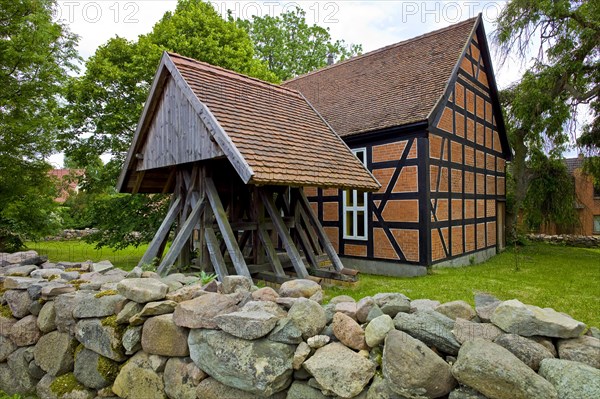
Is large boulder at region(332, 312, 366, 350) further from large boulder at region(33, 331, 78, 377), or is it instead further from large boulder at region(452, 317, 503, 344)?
large boulder at region(33, 331, 78, 377)

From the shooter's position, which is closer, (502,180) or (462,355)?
(462,355)

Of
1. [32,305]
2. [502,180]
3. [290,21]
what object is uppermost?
[290,21]

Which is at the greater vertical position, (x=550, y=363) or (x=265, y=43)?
(x=265, y=43)

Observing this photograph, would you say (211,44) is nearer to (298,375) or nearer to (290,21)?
(298,375)

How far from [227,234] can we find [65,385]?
2951 millimetres

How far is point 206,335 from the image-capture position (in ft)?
10.7

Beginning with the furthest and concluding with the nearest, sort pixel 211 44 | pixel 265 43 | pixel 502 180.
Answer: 1. pixel 265 43
2. pixel 502 180
3. pixel 211 44

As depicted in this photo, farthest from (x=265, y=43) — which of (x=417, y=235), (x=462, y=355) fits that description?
(x=462, y=355)

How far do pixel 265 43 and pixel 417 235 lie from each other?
77.4ft

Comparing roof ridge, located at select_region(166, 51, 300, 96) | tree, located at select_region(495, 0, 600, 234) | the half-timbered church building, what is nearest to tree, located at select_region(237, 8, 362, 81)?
the half-timbered church building

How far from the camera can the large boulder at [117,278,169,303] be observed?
3691mm

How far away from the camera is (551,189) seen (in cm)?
1728

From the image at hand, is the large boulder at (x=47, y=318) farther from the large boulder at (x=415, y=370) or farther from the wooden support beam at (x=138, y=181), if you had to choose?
the wooden support beam at (x=138, y=181)

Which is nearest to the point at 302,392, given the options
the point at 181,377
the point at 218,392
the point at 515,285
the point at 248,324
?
the point at 248,324
